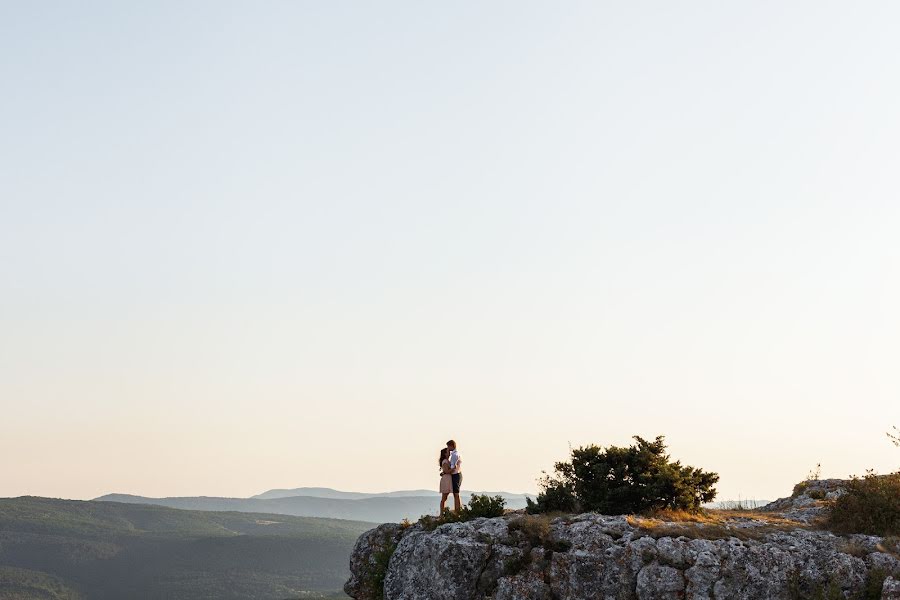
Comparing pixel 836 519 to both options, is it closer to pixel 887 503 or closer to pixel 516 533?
pixel 887 503

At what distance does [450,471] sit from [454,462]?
13.9 inches

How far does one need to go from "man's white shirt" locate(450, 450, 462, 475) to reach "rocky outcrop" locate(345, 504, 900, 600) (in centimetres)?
364

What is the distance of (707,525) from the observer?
23.8m

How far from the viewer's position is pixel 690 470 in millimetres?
27453

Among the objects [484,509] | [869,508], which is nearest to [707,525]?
[869,508]

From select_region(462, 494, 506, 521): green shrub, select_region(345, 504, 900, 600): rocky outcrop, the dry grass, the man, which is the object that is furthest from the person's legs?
the dry grass

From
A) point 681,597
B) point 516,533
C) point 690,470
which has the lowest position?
point 681,597

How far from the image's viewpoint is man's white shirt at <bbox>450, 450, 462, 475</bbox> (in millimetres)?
28516

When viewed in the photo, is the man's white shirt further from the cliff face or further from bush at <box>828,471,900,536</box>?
bush at <box>828,471,900,536</box>

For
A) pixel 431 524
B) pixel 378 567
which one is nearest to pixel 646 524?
pixel 431 524

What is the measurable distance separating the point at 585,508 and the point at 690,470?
12.5ft

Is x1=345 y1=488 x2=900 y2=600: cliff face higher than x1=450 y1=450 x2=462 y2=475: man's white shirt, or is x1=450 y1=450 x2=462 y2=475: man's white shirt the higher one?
x1=450 y1=450 x2=462 y2=475: man's white shirt

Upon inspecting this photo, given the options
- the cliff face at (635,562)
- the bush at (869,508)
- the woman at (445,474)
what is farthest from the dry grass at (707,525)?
the woman at (445,474)

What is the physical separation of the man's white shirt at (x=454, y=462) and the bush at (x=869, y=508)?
11.5 metres
